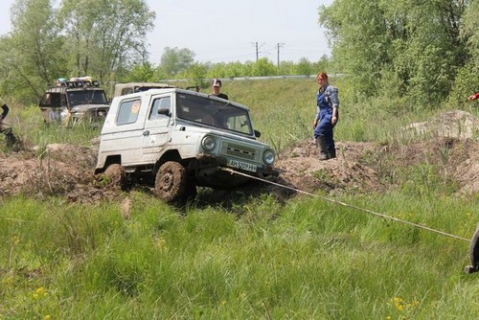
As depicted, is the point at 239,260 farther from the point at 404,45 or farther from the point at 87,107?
the point at 404,45

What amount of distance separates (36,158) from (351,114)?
1303 cm

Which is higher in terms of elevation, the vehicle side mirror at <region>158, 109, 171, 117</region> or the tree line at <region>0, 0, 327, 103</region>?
the tree line at <region>0, 0, 327, 103</region>

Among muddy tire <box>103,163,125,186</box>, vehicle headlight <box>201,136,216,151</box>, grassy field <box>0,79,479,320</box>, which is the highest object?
vehicle headlight <box>201,136,216,151</box>

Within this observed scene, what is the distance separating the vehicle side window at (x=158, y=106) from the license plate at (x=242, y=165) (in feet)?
4.65

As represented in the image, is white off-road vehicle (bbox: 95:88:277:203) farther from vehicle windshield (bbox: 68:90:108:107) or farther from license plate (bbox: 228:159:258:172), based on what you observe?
vehicle windshield (bbox: 68:90:108:107)

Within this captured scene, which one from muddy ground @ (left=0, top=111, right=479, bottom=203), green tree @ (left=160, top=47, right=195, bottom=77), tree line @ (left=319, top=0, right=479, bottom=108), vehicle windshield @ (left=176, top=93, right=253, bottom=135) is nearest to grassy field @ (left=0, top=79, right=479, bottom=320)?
muddy ground @ (left=0, top=111, right=479, bottom=203)

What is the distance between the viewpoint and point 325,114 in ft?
36.8

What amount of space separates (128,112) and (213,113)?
1518 millimetres

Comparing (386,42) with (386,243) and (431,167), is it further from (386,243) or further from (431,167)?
(386,243)

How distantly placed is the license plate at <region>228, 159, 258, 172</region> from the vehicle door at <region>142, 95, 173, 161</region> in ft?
3.56

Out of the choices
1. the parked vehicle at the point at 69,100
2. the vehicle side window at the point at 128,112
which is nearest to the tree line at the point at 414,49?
the parked vehicle at the point at 69,100

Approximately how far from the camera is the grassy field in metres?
5.04

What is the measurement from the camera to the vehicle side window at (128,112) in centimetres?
1047

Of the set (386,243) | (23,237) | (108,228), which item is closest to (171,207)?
(108,228)
